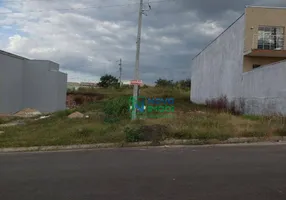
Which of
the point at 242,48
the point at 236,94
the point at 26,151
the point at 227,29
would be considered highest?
the point at 227,29

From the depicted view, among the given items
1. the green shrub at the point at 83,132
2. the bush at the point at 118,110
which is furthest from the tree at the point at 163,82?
the green shrub at the point at 83,132

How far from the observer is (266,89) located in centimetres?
2538

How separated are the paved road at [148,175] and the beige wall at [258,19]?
773 inches

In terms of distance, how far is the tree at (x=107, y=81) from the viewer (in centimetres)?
10210

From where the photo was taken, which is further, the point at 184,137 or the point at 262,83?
the point at 262,83

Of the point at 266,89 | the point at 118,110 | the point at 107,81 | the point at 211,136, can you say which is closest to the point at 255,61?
the point at 266,89

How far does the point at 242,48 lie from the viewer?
103ft

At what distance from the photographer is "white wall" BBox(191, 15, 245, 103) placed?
107 ft

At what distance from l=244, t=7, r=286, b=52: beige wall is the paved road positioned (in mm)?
19641

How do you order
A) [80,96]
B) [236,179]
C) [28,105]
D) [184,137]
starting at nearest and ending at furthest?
[236,179]
[184,137]
[28,105]
[80,96]

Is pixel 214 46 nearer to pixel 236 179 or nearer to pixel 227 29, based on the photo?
pixel 227 29

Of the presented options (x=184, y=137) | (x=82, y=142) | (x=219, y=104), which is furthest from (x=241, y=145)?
(x=219, y=104)

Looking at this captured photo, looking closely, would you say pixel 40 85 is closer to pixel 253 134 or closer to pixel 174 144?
pixel 174 144

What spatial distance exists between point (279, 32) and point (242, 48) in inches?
130
